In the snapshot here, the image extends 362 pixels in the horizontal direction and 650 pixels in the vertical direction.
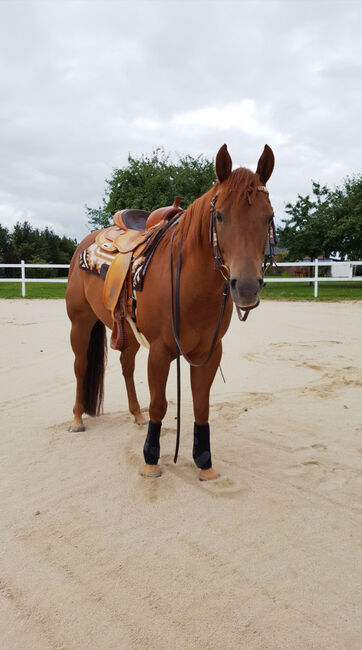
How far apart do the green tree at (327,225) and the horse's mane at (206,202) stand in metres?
20.7

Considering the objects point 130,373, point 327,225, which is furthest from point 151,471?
point 327,225

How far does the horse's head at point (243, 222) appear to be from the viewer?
6.45 ft

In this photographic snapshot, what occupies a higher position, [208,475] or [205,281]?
[205,281]

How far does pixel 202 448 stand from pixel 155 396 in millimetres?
466

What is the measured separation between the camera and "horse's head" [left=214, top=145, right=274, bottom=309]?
1966 mm

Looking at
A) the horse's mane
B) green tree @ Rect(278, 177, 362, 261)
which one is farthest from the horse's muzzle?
green tree @ Rect(278, 177, 362, 261)

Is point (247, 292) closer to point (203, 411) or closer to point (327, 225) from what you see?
point (203, 411)

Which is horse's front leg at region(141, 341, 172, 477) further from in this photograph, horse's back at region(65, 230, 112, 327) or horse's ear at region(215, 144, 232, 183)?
horse's ear at region(215, 144, 232, 183)

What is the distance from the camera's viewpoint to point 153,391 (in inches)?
107

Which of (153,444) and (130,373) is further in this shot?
(130,373)

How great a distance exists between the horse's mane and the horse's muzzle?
40 cm

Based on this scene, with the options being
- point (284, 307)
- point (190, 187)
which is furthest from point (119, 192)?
point (284, 307)

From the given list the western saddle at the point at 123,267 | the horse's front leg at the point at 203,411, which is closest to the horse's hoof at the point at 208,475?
the horse's front leg at the point at 203,411

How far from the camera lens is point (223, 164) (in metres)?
2.16
